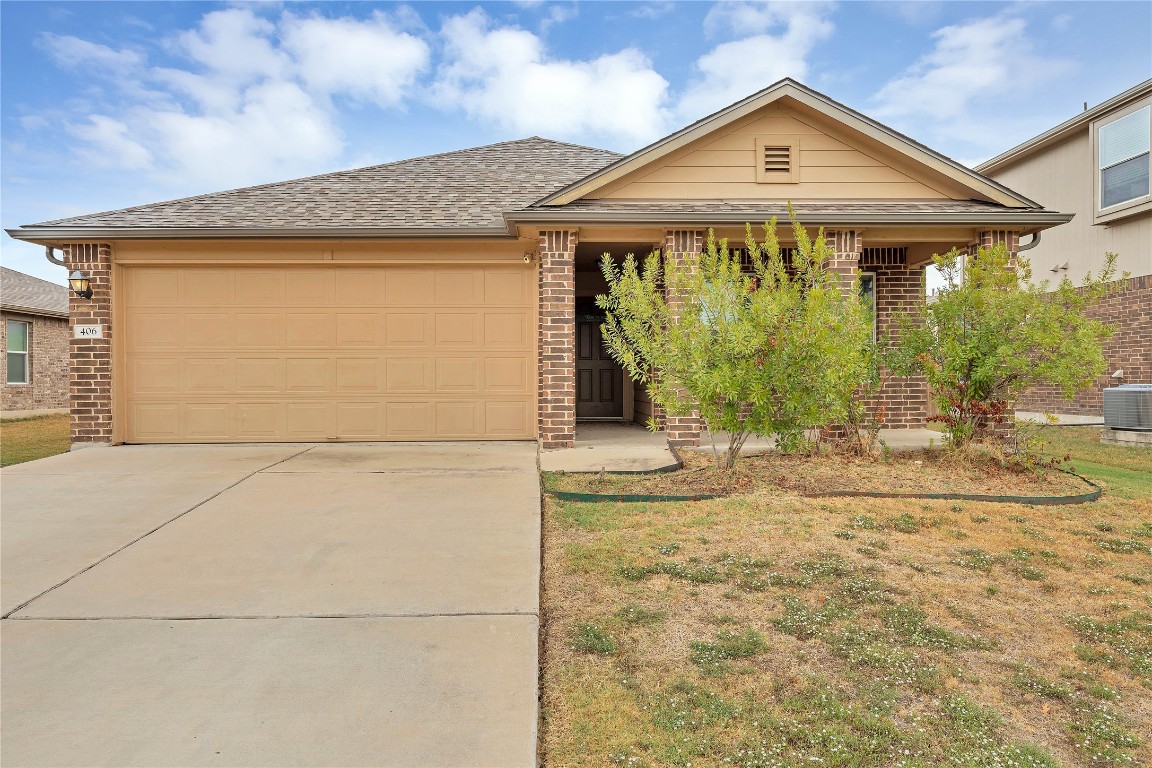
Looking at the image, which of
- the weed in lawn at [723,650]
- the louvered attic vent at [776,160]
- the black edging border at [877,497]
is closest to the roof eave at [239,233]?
the louvered attic vent at [776,160]

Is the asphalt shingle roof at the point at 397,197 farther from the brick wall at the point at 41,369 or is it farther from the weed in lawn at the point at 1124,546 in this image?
the brick wall at the point at 41,369

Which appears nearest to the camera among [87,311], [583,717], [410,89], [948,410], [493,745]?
[493,745]

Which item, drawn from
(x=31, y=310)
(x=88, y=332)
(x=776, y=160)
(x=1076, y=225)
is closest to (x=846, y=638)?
(x=776, y=160)

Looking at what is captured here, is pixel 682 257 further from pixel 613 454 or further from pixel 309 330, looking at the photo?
pixel 309 330

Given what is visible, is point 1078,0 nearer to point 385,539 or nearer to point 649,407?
point 649,407

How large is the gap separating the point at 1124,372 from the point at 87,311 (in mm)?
19672

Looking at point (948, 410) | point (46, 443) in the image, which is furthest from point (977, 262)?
point (46, 443)

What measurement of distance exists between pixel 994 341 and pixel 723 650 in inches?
223

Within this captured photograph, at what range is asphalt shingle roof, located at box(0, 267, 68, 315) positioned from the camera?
16.2 m

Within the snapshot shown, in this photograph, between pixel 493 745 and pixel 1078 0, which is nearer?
pixel 493 745

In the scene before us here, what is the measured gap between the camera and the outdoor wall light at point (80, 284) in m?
8.75

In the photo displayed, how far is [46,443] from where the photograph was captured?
10.7m

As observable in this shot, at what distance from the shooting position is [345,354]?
9.21 m

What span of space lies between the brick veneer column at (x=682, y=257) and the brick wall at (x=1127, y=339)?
31.8 feet
